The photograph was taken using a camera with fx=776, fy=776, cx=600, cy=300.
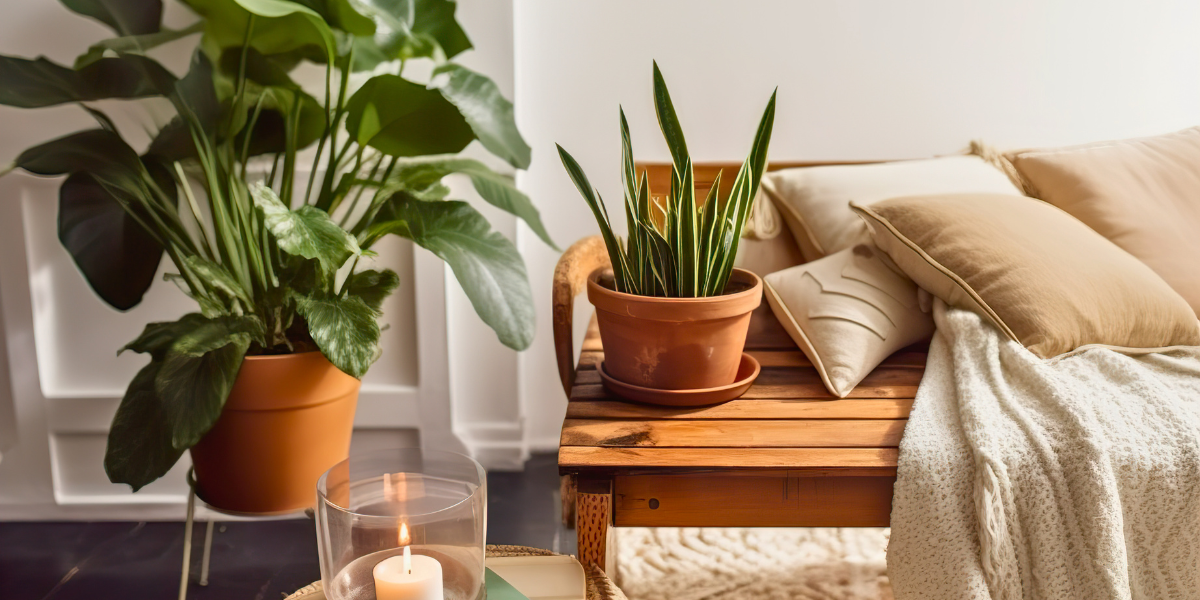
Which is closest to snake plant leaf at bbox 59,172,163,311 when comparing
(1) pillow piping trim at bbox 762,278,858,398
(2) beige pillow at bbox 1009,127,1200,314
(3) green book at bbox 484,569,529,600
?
(3) green book at bbox 484,569,529,600

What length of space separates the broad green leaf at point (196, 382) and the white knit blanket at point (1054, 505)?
33.9 inches

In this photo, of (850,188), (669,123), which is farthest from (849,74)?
(669,123)

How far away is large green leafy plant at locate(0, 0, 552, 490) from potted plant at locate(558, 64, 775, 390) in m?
0.30

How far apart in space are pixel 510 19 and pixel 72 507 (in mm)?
1360

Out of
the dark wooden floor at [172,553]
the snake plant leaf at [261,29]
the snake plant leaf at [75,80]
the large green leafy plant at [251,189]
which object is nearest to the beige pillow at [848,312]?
the large green leafy plant at [251,189]

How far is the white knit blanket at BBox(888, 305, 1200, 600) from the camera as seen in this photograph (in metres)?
0.78

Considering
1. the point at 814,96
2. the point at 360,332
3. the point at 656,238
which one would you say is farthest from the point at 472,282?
the point at 814,96

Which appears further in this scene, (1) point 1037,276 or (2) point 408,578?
(1) point 1037,276

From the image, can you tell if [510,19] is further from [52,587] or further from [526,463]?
[52,587]

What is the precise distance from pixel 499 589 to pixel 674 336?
0.36m

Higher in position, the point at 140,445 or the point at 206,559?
the point at 140,445

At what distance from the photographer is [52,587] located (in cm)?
137

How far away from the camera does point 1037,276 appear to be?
3.26 feet

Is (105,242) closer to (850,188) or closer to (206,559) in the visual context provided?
(206,559)
